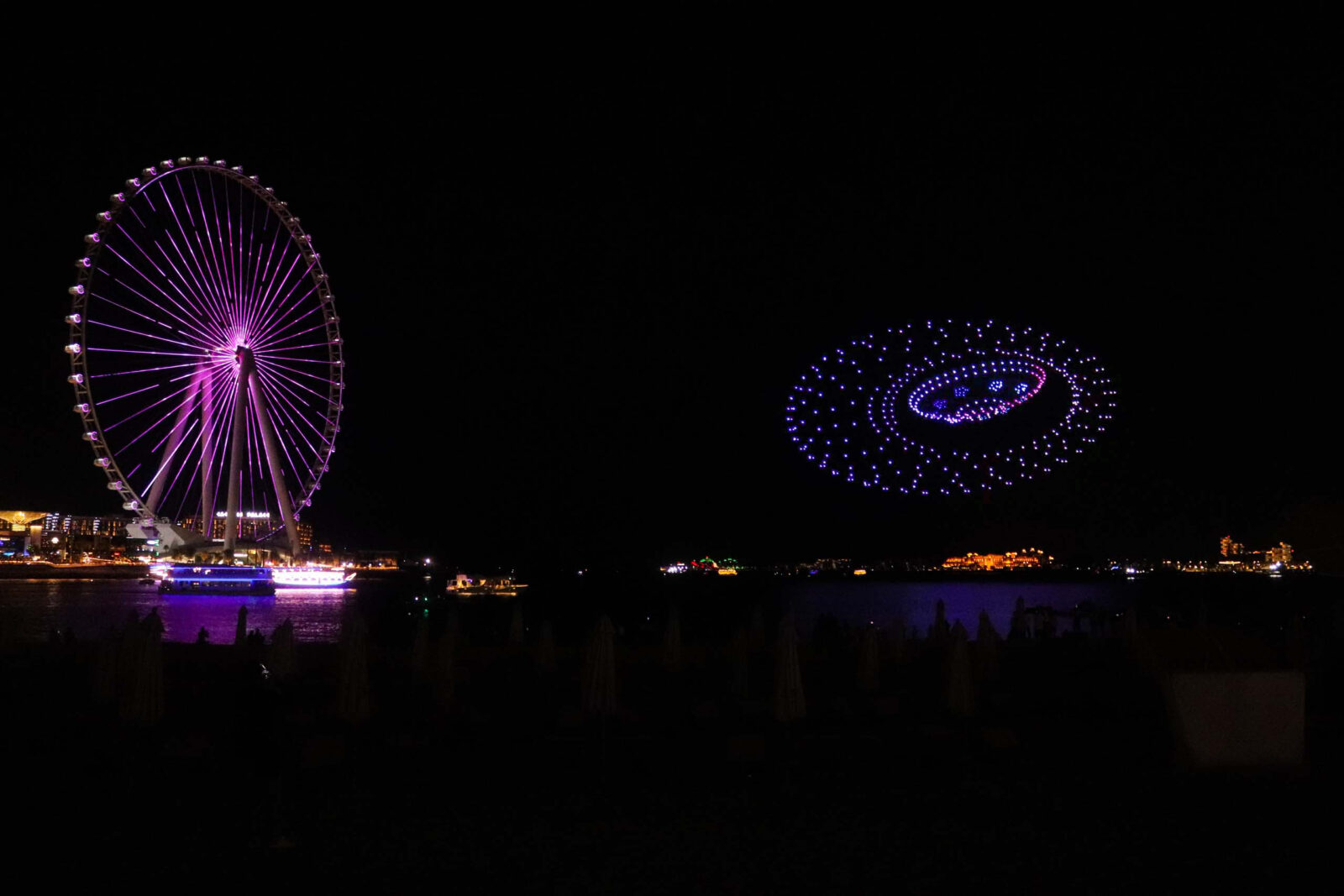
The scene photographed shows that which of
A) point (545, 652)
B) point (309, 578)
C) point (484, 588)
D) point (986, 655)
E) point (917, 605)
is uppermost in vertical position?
point (309, 578)

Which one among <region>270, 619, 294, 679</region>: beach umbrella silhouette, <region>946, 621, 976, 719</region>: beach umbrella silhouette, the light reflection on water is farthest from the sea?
<region>270, 619, 294, 679</region>: beach umbrella silhouette

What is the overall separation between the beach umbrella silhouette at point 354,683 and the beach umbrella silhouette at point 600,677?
2251 mm

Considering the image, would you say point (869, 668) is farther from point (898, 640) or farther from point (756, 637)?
point (756, 637)

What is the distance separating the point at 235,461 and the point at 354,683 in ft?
167

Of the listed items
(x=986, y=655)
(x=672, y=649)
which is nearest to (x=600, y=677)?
(x=986, y=655)

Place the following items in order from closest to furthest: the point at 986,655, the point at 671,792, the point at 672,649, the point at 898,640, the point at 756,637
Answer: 1. the point at 671,792
2. the point at 986,655
3. the point at 672,649
4. the point at 898,640
5. the point at 756,637

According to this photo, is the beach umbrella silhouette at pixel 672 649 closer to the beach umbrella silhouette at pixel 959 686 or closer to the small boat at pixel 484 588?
the beach umbrella silhouette at pixel 959 686

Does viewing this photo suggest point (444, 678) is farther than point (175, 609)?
No

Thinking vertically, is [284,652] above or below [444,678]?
above

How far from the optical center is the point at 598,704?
1212cm

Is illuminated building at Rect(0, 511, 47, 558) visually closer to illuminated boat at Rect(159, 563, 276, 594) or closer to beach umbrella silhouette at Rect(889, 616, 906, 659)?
illuminated boat at Rect(159, 563, 276, 594)

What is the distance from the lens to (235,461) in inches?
2346

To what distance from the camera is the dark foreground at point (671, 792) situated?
21.1 ft

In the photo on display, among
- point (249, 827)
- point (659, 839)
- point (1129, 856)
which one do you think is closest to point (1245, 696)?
point (1129, 856)
